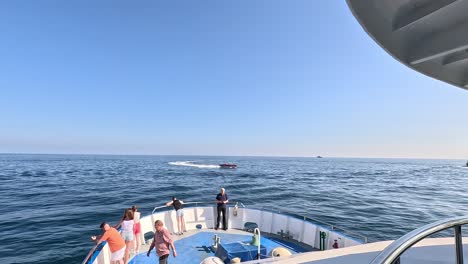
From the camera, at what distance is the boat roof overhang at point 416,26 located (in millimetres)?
2939

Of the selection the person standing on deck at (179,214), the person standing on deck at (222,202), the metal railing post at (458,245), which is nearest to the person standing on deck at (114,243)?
the person standing on deck at (179,214)

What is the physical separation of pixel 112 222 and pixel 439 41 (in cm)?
1971

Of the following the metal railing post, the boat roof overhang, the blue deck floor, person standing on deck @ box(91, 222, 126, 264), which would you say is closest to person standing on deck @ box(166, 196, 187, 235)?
the blue deck floor

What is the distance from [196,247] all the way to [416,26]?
30.7ft

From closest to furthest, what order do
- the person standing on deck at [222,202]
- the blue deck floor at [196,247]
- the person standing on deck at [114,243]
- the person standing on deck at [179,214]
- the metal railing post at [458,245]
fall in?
the metal railing post at [458,245] → the person standing on deck at [114,243] → the blue deck floor at [196,247] → the person standing on deck at [179,214] → the person standing on deck at [222,202]

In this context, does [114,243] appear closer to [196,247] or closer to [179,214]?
[196,247]

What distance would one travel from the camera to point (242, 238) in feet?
34.3

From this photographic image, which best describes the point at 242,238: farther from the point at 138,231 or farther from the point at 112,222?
the point at 112,222

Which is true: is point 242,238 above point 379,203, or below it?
above

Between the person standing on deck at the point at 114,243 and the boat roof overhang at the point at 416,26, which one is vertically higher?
the boat roof overhang at the point at 416,26

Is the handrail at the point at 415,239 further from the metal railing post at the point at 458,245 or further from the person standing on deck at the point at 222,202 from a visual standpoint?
the person standing on deck at the point at 222,202

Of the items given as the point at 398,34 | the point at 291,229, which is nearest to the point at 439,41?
the point at 398,34

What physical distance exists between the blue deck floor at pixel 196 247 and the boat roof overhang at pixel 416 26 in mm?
7525

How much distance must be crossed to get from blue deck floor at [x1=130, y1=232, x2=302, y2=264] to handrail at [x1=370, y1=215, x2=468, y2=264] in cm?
733
